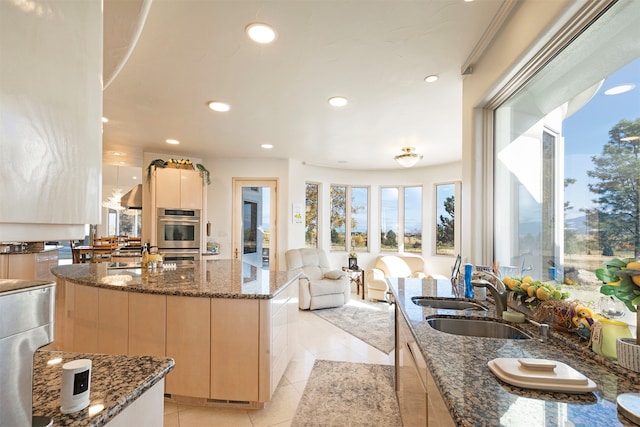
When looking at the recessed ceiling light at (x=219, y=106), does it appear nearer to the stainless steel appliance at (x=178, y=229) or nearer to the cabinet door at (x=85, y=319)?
the cabinet door at (x=85, y=319)

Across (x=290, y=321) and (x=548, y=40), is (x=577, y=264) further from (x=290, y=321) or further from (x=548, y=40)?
(x=290, y=321)

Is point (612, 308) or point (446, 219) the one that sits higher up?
point (446, 219)

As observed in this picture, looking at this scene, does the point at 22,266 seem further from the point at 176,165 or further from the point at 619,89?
the point at 619,89

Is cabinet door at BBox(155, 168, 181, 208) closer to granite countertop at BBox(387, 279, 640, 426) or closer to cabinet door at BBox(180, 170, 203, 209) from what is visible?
cabinet door at BBox(180, 170, 203, 209)

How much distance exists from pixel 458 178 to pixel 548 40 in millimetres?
4632

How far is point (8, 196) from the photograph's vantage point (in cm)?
49

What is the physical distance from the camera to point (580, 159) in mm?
1382

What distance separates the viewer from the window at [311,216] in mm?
6469

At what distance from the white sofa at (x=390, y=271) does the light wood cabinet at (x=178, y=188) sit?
3269 mm

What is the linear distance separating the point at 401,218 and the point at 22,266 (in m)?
7.07

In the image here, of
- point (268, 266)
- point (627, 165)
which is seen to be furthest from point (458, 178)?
point (627, 165)

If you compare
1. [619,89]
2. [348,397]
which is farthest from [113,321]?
[619,89]

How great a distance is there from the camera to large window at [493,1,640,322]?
1146 mm

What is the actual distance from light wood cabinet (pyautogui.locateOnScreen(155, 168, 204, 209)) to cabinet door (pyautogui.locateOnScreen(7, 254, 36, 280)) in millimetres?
2829
